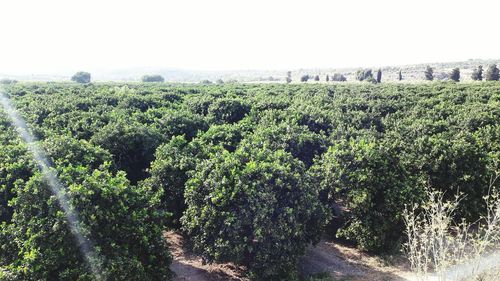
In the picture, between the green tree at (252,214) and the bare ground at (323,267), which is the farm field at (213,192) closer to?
the green tree at (252,214)

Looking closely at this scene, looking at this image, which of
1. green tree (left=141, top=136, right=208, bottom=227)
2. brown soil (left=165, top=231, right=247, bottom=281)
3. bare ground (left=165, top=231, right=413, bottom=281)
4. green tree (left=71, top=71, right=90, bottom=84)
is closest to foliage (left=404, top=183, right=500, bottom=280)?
bare ground (left=165, top=231, right=413, bottom=281)

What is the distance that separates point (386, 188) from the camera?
16141 millimetres

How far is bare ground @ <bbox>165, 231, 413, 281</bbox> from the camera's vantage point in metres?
14.5

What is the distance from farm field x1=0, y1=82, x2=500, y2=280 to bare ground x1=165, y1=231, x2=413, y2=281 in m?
0.37

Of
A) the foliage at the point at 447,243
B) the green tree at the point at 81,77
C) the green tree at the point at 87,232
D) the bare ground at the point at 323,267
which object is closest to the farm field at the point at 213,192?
the green tree at the point at 87,232

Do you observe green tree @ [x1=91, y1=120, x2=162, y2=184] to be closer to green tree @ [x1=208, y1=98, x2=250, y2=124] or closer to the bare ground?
the bare ground

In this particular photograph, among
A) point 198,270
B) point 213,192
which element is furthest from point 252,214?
point 198,270

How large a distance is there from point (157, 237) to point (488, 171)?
15403mm

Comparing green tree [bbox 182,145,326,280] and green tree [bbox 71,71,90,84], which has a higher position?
green tree [bbox 71,71,90,84]

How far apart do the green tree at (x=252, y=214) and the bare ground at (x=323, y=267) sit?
1.42 metres

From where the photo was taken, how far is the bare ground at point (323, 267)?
14539 millimetres

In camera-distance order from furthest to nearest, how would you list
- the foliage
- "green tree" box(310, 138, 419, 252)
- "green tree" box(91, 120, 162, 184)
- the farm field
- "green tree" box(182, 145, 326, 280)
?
"green tree" box(91, 120, 162, 184) → "green tree" box(310, 138, 419, 252) → "green tree" box(182, 145, 326, 280) → the farm field → the foliage

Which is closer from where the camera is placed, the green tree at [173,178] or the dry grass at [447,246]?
the dry grass at [447,246]

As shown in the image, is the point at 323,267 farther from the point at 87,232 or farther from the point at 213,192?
the point at 87,232
